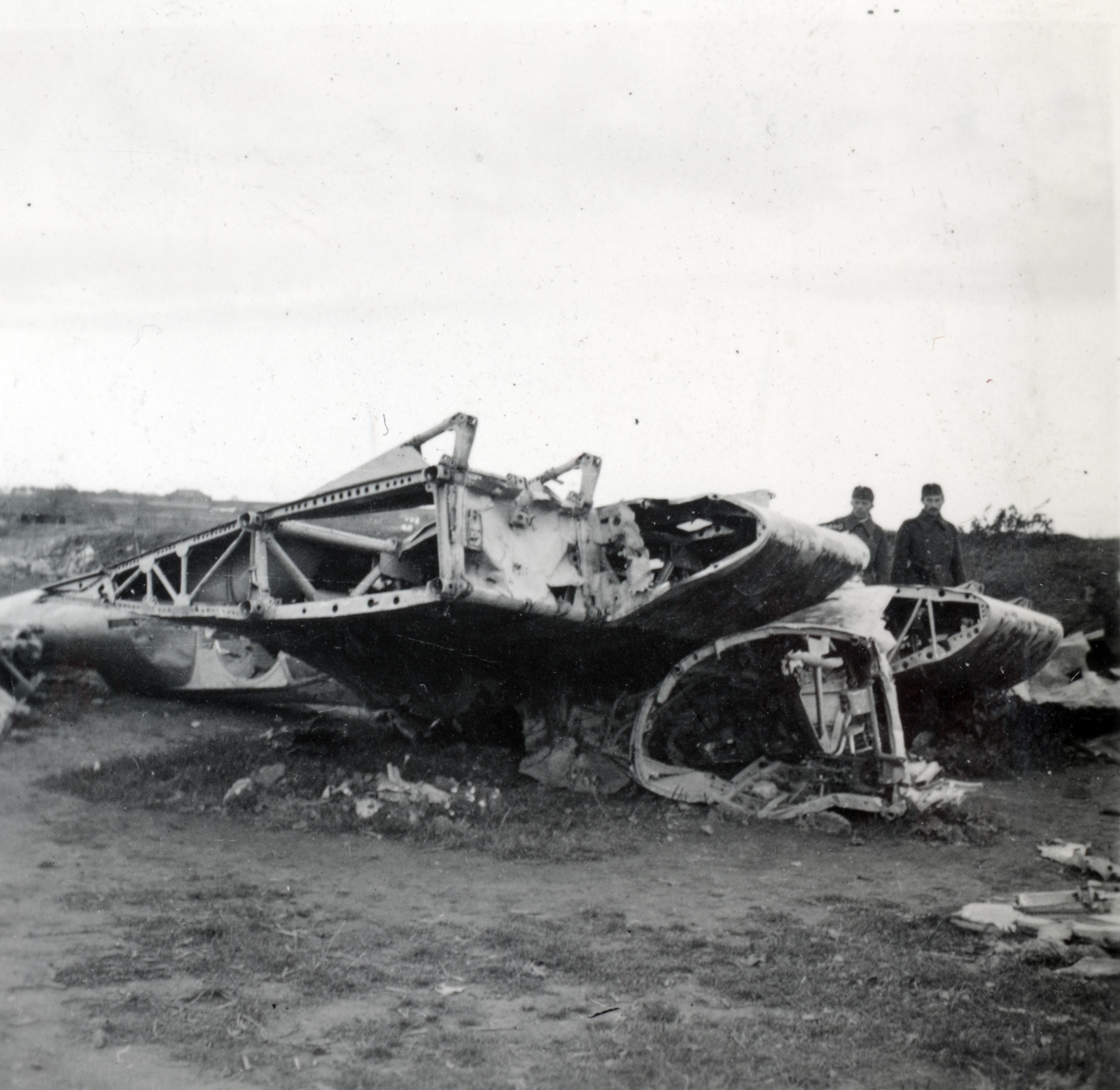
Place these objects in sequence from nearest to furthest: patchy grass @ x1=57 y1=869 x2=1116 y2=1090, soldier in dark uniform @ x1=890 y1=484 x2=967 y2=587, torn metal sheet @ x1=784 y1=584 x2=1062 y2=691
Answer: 1. patchy grass @ x1=57 y1=869 x2=1116 y2=1090
2. torn metal sheet @ x1=784 y1=584 x2=1062 y2=691
3. soldier in dark uniform @ x1=890 y1=484 x2=967 y2=587

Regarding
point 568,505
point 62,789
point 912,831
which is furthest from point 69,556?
point 912,831

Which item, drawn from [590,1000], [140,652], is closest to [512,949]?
[590,1000]

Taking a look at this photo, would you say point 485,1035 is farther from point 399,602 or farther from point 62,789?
point 62,789

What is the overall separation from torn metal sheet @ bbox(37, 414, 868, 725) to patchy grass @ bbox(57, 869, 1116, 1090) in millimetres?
2422

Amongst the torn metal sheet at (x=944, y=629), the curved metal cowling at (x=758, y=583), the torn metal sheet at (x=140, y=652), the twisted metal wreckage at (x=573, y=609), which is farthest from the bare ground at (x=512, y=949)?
the torn metal sheet at (x=140, y=652)

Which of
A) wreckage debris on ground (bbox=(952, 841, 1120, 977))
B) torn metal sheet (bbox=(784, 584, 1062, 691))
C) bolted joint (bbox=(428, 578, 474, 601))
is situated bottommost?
wreckage debris on ground (bbox=(952, 841, 1120, 977))

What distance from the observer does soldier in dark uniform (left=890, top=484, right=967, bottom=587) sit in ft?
35.8

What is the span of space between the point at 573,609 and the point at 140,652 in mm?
6742

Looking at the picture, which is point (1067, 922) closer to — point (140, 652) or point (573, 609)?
point (573, 609)

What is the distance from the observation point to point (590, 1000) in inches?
167

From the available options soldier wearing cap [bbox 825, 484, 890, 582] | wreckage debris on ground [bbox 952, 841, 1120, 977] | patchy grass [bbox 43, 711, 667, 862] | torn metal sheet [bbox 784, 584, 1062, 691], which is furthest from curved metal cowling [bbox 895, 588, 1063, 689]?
wreckage debris on ground [bbox 952, 841, 1120, 977]

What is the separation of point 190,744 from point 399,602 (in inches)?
188

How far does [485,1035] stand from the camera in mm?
3852

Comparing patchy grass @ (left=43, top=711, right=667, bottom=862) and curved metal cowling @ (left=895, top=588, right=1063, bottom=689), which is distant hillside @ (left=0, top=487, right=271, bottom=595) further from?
curved metal cowling @ (left=895, top=588, right=1063, bottom=689)
